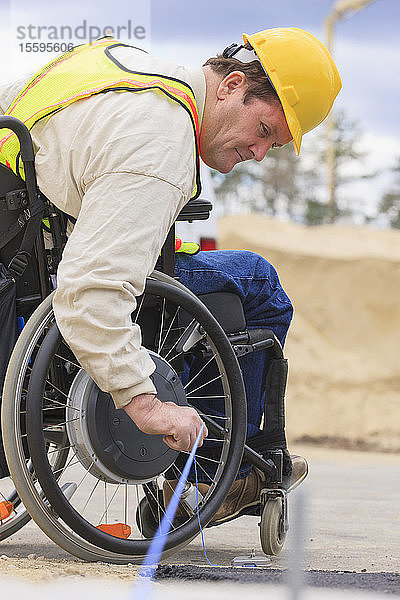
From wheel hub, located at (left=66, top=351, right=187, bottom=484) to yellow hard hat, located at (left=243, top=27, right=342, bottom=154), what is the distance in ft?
3.06

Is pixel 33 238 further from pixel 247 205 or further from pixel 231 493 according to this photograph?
pixel 247 205

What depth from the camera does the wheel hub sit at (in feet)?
8.32

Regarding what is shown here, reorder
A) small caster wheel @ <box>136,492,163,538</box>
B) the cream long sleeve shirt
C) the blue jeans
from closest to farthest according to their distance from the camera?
1. the cream long sleeve shirt
2. the blue jeans
3. small caster wheel @ <box>136,492,163,538</box>

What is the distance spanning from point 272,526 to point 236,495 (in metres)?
0.16

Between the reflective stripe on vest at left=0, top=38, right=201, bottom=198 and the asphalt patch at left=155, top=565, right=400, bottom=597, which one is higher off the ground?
the reflective stripe on vest at left=0, top=38, right=201, bottom=198

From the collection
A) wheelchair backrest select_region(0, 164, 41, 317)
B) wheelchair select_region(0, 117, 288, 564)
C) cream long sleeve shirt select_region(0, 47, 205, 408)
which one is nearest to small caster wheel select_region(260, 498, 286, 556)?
wheelchair select_region(0, 117, 288, 564)

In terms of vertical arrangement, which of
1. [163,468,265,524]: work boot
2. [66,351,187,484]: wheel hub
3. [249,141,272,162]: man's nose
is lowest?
[163,468,265,524]: work boot

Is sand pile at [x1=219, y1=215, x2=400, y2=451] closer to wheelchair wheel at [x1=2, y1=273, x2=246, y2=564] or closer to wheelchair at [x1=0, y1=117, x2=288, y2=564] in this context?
wheelchair at [x1=0, y1=117, x2=288, y2=564]

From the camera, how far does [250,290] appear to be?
3.12 meters

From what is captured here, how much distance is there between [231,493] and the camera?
307 centimetres

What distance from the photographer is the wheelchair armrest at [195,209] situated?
2889 millimetres

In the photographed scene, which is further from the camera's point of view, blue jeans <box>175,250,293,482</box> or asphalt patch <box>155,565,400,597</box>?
blue jeans <box>175,250,293,482</box>

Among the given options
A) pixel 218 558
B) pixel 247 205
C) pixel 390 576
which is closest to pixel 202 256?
pixel 218 558

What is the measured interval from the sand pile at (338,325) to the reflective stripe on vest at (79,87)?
10.2 metres
